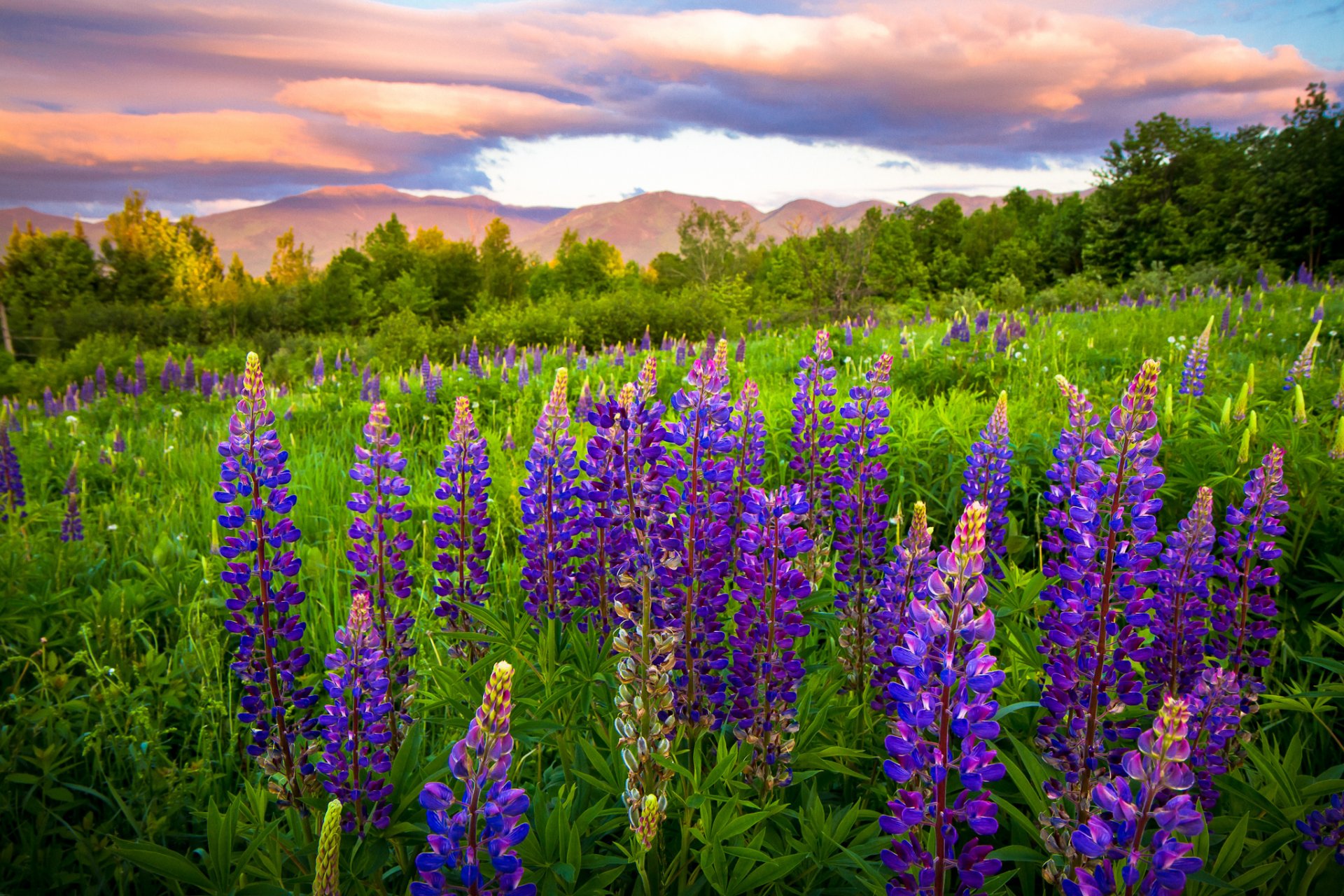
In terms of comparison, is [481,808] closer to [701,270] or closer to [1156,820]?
[1156,820]

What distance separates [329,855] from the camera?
111cm

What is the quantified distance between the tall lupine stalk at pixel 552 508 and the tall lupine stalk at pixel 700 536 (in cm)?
45

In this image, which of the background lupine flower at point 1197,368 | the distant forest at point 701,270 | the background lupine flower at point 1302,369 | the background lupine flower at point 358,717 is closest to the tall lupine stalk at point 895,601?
the background lupine flower at point 358,717

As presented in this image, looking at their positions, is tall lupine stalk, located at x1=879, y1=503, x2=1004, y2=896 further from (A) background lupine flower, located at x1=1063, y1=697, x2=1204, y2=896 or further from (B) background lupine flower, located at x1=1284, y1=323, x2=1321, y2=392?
(B) background lupine flower, located at x1=1284, y1=323, x2=1321, y2=392

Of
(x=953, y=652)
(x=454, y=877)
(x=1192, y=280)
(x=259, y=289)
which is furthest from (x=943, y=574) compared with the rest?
(x=259, y=289)

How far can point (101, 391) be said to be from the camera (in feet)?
36.4

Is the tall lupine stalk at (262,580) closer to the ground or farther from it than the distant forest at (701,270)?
closer to the ground

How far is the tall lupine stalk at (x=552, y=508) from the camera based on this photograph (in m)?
2.33

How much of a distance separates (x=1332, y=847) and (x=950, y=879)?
0.88m

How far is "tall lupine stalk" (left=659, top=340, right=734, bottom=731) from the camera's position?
192 centimetres

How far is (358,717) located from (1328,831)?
2368mm

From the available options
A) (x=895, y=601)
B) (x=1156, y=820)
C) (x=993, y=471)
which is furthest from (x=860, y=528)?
(x=1156, y=820)

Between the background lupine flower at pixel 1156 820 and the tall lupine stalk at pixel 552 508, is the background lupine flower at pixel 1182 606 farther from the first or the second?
the tall lupine stalk at pixel 552 508

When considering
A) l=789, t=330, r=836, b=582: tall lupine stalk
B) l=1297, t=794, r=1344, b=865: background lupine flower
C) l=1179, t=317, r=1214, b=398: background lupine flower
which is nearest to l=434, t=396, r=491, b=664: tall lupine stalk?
l=789, t=330, r=836, b=582: tall lupine stalk
